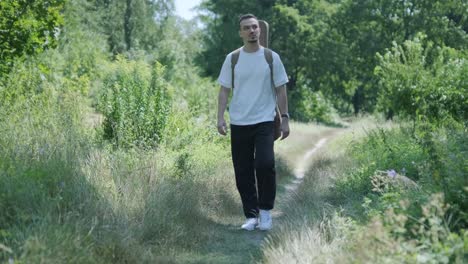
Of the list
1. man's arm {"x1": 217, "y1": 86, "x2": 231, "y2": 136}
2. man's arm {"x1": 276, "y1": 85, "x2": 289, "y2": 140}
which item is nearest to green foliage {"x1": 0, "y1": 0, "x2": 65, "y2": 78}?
man's arm {"x1": 217, "y1": 86, "x2": 231, "y2": 136}

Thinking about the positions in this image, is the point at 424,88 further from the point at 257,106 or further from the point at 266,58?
the point at 257,106

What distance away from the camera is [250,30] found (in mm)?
6094

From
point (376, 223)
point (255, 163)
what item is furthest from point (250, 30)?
point (376, 223)

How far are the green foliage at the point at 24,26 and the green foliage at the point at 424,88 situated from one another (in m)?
5.93

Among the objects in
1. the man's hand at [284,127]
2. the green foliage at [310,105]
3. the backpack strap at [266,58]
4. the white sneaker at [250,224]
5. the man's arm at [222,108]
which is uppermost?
the backpack strap at [266,58]

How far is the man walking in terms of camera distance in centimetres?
614

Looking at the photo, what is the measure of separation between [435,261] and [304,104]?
44.3 m

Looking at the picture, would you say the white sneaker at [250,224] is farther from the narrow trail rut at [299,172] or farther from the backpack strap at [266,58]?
the narrow trail rut at [299,172]

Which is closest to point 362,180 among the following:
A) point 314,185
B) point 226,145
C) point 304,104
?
point 314,185

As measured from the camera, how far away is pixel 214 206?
690cm

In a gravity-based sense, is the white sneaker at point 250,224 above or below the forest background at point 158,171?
below

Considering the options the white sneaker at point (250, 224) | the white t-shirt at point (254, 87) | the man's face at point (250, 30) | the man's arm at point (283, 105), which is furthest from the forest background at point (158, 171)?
the man's face at point (250, 30)

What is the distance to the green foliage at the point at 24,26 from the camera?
8312 mm

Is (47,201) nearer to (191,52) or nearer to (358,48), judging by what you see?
(358,48)
